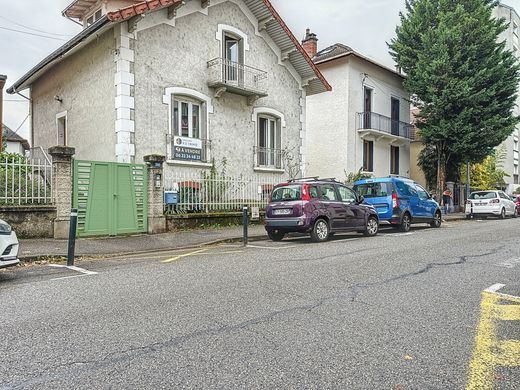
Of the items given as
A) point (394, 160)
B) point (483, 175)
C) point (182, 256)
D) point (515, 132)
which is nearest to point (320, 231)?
point (182, 256)

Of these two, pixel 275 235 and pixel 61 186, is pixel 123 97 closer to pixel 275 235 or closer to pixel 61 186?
pixel 61 186

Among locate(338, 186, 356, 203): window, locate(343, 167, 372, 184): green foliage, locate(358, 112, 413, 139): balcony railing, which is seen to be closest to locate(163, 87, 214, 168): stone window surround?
locate(338, 186, 356, 203): window

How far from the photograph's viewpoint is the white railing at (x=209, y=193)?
44.5ft

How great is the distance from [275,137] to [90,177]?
368 inches

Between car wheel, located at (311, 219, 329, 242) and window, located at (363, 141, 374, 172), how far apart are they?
46.7ft

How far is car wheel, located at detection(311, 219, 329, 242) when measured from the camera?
11.4m

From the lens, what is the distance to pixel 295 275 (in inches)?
273

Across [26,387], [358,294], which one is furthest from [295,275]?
[26,387]

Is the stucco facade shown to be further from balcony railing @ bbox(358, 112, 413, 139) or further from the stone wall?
the stone wall

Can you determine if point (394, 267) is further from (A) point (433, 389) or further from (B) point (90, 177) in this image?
(B) point (90, 177)

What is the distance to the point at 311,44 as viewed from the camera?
26562 mm

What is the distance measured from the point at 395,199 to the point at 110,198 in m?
8.92

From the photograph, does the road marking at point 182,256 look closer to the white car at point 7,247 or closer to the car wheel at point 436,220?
the white car at point 7,247

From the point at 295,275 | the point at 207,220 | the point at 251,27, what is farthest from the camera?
the point at 251,27
